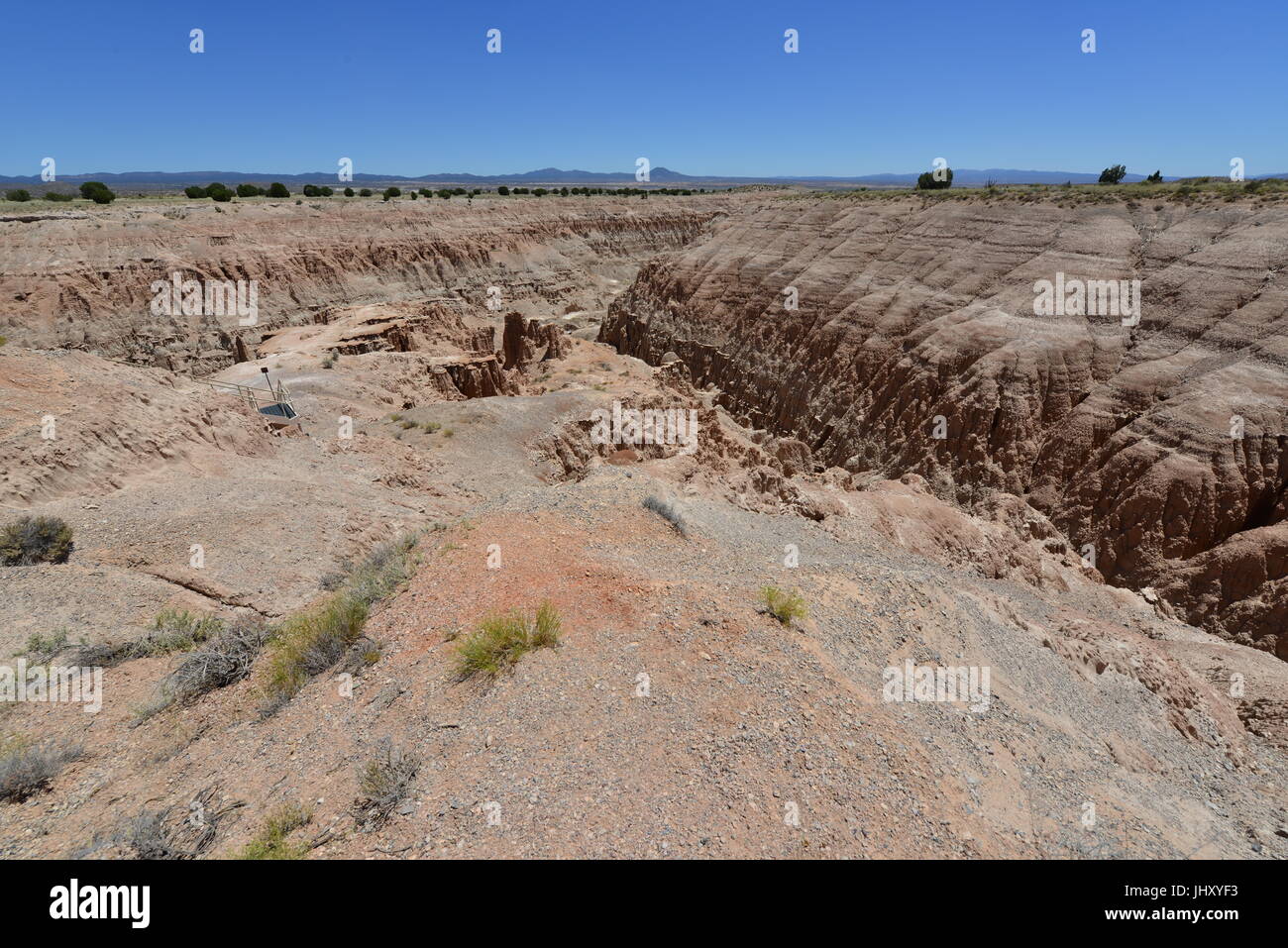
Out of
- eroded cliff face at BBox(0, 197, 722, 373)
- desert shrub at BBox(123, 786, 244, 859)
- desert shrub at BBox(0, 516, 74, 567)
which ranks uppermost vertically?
eroded cliff face at BBox(0, 197, 722, 373)

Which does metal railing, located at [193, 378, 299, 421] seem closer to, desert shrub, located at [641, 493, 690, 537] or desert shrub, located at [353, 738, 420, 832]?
desert shrub, located at [641, 493, 690, 537]

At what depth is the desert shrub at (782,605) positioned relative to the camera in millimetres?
9234

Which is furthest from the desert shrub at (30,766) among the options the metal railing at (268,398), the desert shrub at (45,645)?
the metal railing at (268,398)

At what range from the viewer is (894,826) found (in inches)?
243

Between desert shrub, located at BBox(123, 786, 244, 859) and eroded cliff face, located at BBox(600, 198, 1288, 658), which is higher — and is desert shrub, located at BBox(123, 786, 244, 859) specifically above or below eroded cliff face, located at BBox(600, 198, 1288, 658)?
below

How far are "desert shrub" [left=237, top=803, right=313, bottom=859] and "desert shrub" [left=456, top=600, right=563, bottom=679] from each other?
6.99ft

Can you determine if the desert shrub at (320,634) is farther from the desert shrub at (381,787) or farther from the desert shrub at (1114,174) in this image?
the desert shrub at (1114,174)

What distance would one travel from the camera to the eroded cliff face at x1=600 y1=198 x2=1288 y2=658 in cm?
1908

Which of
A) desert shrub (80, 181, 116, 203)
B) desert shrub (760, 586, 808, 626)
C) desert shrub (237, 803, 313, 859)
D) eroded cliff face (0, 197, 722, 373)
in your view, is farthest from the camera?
desert shrub (80, 181, 116, 203)

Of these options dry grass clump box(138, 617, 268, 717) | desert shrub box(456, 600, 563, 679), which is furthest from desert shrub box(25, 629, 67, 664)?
desert shrub box(456, 600, 563, 679)

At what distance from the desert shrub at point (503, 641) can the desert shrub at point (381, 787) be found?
1.34 metres

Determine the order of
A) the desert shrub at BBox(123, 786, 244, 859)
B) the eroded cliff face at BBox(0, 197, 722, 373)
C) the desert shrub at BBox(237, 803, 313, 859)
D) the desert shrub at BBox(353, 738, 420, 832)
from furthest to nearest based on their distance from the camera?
the eroded cliff face at BBox(0, 197, 722, 373), the desert shrub at BBox(353, 738, 420, 832), the desert shrub at BBox(123, 786, 244, 859), the desert shrub at BBox(237, 803, 313, 859)
